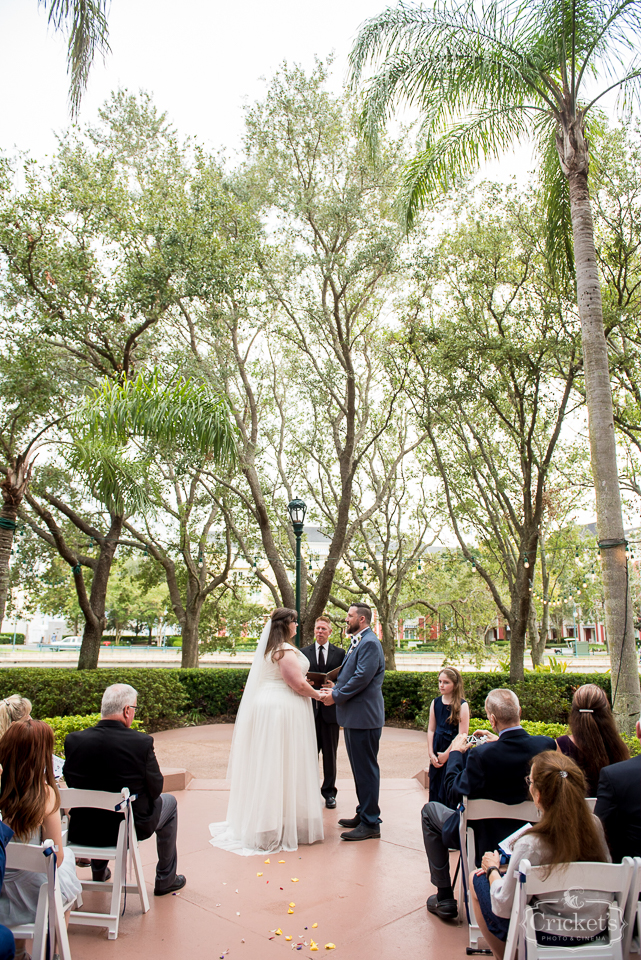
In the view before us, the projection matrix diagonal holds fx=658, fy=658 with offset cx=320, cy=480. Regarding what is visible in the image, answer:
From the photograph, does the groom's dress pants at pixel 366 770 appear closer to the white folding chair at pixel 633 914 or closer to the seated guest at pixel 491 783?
the seated guest at pixel 491 783

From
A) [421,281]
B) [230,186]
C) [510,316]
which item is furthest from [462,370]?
[230,186]

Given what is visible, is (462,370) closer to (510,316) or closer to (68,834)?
(510,316)

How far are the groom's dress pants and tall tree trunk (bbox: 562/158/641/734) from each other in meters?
2.48

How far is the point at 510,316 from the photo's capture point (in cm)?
1225

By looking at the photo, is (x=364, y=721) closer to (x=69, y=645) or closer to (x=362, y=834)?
(x=362, y=834)

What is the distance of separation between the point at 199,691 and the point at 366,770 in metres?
8.40

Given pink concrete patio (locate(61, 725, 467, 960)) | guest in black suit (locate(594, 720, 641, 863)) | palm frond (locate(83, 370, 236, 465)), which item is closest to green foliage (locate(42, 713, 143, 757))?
pink concrete patio (locate(61, 725, 467, 960))

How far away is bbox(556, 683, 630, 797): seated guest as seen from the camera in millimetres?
3672

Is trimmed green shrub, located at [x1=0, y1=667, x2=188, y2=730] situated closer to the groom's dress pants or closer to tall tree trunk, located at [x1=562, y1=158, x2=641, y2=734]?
the groom's dress pants

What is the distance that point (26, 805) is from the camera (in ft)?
10.1

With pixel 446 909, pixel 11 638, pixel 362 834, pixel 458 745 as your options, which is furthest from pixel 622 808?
pixel 11 638

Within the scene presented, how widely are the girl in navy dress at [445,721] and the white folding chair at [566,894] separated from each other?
225 cm

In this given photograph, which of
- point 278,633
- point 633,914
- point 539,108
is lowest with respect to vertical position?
point 633,914

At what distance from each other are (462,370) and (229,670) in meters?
7.63
